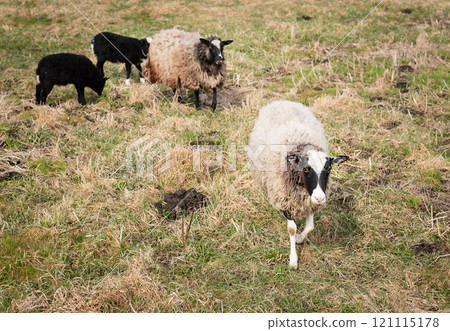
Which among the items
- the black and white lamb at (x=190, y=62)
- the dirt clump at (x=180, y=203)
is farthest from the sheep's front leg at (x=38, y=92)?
the dirt clump at (x=180, y=203)

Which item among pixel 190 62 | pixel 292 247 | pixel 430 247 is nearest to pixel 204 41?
pixel 190 62

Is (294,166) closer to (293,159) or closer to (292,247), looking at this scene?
(293,159)

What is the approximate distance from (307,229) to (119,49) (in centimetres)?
788

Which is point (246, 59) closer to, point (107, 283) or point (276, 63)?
point (276, 63)

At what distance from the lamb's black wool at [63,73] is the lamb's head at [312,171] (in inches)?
234

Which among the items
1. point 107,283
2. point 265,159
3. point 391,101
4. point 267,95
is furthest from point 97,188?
point 391,101

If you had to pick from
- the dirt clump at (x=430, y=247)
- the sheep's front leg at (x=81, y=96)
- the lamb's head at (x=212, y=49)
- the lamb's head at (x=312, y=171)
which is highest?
the lamb's head at (x=212, y=49)

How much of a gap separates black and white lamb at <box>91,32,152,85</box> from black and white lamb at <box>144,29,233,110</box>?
1.51m

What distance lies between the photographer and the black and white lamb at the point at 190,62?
25.7 feet

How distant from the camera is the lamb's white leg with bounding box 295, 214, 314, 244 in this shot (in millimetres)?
4113

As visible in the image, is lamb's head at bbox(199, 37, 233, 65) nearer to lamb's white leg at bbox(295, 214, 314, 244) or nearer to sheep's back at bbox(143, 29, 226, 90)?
sheep's back at bbox(143, 29, 226, 90)

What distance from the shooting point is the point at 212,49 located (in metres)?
7.69

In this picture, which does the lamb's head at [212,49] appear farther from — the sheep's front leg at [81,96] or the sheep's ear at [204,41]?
the sheep's front leg at [81,96]

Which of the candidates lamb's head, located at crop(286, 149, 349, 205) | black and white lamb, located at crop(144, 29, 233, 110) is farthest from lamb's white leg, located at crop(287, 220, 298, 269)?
black and white lamb, located at crop(144, 29, 233, 110)
